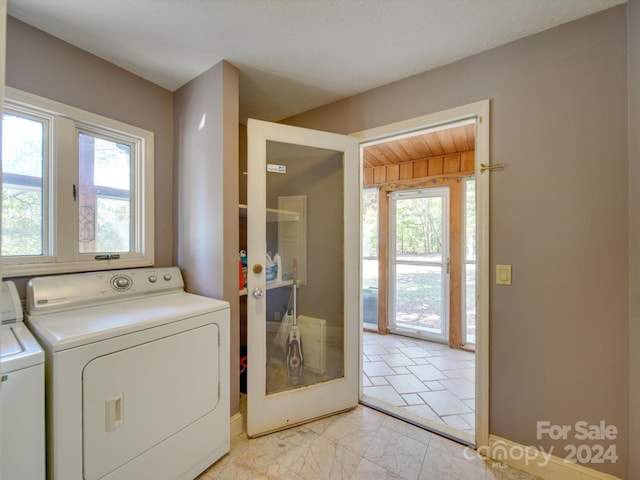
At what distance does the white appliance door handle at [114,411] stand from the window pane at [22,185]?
3.22ft

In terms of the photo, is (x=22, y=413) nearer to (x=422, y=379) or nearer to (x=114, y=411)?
(x=114, y=411)

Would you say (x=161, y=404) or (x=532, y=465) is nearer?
(x=161, y=404)

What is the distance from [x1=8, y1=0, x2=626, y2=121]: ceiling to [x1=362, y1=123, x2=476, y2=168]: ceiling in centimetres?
96

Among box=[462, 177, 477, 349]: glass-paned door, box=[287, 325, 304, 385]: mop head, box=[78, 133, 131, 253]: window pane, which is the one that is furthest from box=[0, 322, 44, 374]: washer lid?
box=[462, 177, 477, 349]: glass-paned door

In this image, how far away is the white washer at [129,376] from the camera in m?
1.06

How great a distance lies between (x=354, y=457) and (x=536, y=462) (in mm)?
957

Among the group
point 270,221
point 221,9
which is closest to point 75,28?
point 221,9

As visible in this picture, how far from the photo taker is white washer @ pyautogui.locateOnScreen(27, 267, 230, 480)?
106cm

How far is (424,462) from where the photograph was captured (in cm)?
159

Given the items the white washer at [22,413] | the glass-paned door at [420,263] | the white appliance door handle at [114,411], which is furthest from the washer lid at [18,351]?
the glass-paned door at [420,263]

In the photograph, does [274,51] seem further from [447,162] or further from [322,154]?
[447,162]

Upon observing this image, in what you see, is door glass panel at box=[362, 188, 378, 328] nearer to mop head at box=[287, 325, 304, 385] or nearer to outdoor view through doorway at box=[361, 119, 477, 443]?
outdoor view through doorway at box=[361, 119, 477, 443]

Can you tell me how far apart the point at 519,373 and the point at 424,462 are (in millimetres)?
725

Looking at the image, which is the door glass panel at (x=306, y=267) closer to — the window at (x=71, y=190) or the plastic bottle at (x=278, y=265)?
the plastic bottle at (x=278, y=265)
